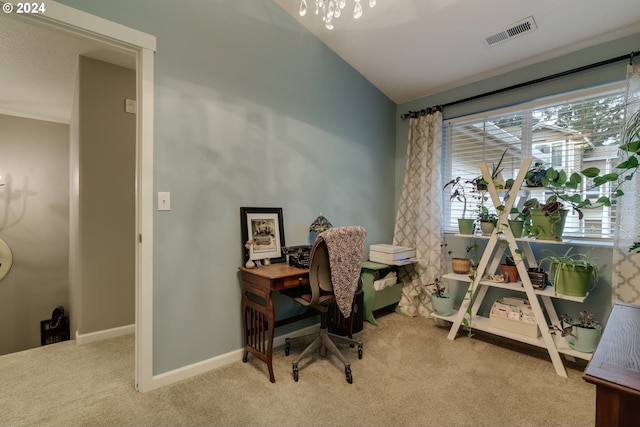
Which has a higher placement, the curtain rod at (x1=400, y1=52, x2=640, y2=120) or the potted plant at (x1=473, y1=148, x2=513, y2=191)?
the curtain rod at (x1=400, y1=52, x2=640, y2=120)

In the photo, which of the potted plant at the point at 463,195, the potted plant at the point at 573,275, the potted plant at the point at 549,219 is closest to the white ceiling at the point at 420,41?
the potted plant at the point at 463,195

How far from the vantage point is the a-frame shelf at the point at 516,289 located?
2273mm

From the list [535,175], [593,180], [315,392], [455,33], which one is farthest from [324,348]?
[455,33]

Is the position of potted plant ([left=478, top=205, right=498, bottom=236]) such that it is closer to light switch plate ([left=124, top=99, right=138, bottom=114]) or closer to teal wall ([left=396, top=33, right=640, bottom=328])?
teal wall ([left=396, top=33, right=640, bottom=328])

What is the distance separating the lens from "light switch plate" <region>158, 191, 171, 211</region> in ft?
6.48

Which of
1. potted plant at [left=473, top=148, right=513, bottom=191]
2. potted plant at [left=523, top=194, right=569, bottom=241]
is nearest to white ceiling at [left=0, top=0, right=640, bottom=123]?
potted plant at [left=473, top=148, right=513, bottom=191]

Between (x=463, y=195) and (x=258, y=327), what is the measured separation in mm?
2287

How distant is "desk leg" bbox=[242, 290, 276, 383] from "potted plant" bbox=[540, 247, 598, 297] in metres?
2.08

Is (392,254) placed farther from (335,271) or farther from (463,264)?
(335,271)

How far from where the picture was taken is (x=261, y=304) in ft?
7.41

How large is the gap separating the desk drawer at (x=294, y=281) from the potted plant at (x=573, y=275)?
185cm

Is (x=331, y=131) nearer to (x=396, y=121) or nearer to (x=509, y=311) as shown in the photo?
(x=396, y=121)

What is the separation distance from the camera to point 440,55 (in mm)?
2795

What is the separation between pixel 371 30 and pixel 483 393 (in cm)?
285
